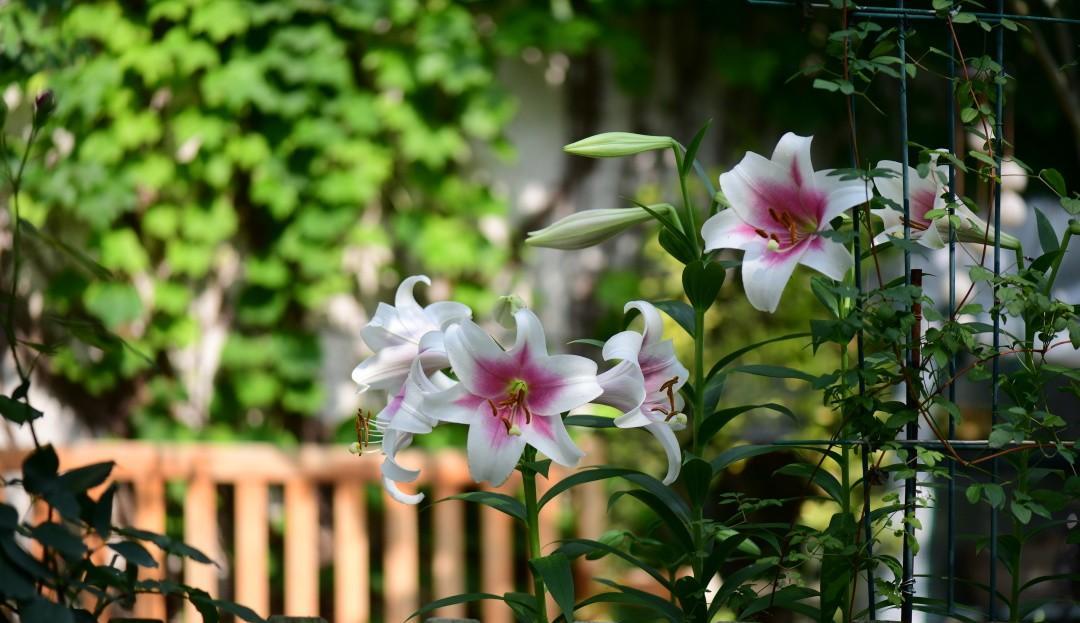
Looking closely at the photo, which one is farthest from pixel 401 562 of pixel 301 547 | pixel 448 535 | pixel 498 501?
pixel 498 501

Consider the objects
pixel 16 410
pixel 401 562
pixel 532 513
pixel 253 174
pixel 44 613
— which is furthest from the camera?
pixel 253 174

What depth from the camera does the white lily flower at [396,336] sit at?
107 cm

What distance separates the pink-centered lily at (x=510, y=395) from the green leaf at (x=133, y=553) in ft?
0.81

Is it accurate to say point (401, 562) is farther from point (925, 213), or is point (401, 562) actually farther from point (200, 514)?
point (925, 213)

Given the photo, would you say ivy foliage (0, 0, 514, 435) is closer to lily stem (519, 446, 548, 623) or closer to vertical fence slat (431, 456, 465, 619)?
vertical fence slat (431, 456, 465, 619)

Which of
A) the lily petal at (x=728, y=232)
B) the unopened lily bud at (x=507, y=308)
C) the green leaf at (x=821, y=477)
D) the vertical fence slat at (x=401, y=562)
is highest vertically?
the vertical fence slat at (x=401, y=562)

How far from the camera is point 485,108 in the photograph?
3.37m

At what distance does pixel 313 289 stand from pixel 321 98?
530 millimetres

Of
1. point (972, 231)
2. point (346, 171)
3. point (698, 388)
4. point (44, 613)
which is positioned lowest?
point (44, 613)

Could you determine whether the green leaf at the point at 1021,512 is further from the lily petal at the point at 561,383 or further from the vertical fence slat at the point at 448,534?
the vertical fence slat at the point at 448,534

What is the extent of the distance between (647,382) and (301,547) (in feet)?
5.96

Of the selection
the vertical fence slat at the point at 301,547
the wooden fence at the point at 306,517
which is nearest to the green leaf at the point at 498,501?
the wooden fence at the point at 306,517

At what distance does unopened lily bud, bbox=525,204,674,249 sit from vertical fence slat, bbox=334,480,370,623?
66.0 inches

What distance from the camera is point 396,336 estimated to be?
108 centimetres
